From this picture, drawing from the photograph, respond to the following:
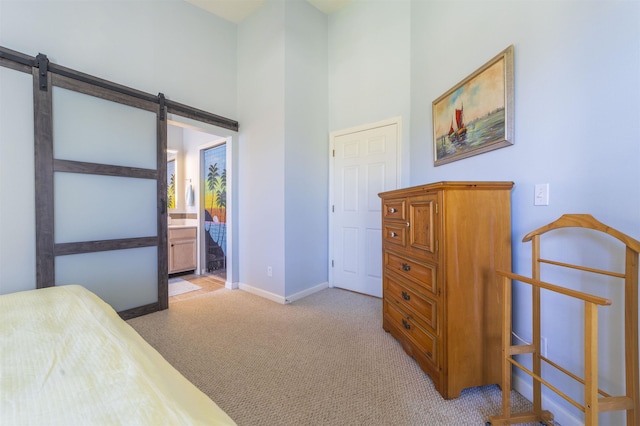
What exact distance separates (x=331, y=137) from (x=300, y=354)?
2.69 m

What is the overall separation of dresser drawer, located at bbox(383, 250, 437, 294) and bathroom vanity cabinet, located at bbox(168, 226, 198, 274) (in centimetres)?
337

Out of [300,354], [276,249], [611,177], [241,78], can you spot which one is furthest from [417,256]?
[241,78]

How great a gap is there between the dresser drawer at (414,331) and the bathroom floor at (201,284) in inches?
97.3

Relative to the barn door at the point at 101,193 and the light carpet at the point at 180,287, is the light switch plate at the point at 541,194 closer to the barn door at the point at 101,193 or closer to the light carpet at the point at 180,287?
the barn door at the point at 101,193

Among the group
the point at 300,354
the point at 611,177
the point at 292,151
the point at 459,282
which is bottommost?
the point at 300,354

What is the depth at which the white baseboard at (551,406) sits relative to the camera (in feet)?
4.07

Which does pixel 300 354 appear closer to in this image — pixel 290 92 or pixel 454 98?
pixel 454 98

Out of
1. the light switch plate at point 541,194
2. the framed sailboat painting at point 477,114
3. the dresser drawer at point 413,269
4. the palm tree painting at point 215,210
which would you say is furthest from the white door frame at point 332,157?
the palm tree painting at point 215,210

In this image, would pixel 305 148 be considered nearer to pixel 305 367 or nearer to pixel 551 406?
pixel 305 367

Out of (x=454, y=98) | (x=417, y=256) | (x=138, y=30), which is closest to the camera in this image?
(x=417, y=256)

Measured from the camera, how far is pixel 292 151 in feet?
10.0

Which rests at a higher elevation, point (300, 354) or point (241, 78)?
point (241, 78)

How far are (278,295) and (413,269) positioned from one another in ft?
5.89

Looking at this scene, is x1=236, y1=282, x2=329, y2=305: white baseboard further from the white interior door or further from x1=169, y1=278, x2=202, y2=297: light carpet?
x1=169, y1=278, x2=202, y2=297: light carpet
